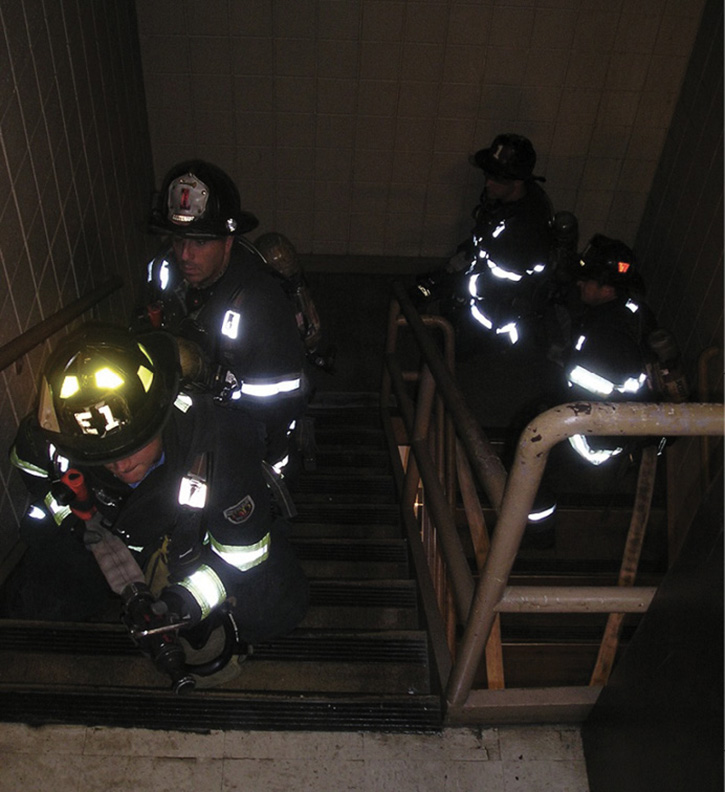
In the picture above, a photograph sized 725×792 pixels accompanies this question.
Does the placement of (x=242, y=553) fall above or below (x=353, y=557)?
above

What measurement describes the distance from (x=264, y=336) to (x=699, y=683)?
232cm

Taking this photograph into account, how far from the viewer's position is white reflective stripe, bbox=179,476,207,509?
2266mm

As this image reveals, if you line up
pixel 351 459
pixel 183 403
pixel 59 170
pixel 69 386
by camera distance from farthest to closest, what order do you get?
pixel 351 459
pixel 59 170
pixel 183 403
pixel 69 386

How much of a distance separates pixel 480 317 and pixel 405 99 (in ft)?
7.70

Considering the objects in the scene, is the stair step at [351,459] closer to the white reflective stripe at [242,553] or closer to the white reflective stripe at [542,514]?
the white reflective stripe at [542,514]

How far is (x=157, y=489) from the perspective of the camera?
2273 mm

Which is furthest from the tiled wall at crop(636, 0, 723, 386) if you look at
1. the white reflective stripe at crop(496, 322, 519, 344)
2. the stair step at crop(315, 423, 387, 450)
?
the stair step at crop(315, 423, 387, 450)

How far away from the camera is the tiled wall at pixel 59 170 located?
293 cm

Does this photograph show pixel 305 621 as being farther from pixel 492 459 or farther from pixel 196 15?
pixel 196 15

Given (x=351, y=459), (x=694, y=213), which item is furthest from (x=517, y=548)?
(x=694, y=213)

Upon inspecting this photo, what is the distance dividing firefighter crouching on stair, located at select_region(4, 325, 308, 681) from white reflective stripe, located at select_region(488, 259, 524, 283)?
9.01ft

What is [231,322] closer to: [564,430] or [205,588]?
[205,588]

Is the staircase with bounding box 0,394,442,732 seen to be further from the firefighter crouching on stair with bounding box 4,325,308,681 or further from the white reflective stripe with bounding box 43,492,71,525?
the white reflective stripe with bounding box 43,492,71,525

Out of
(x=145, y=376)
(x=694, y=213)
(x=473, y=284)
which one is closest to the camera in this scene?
(x=145, y=376)
